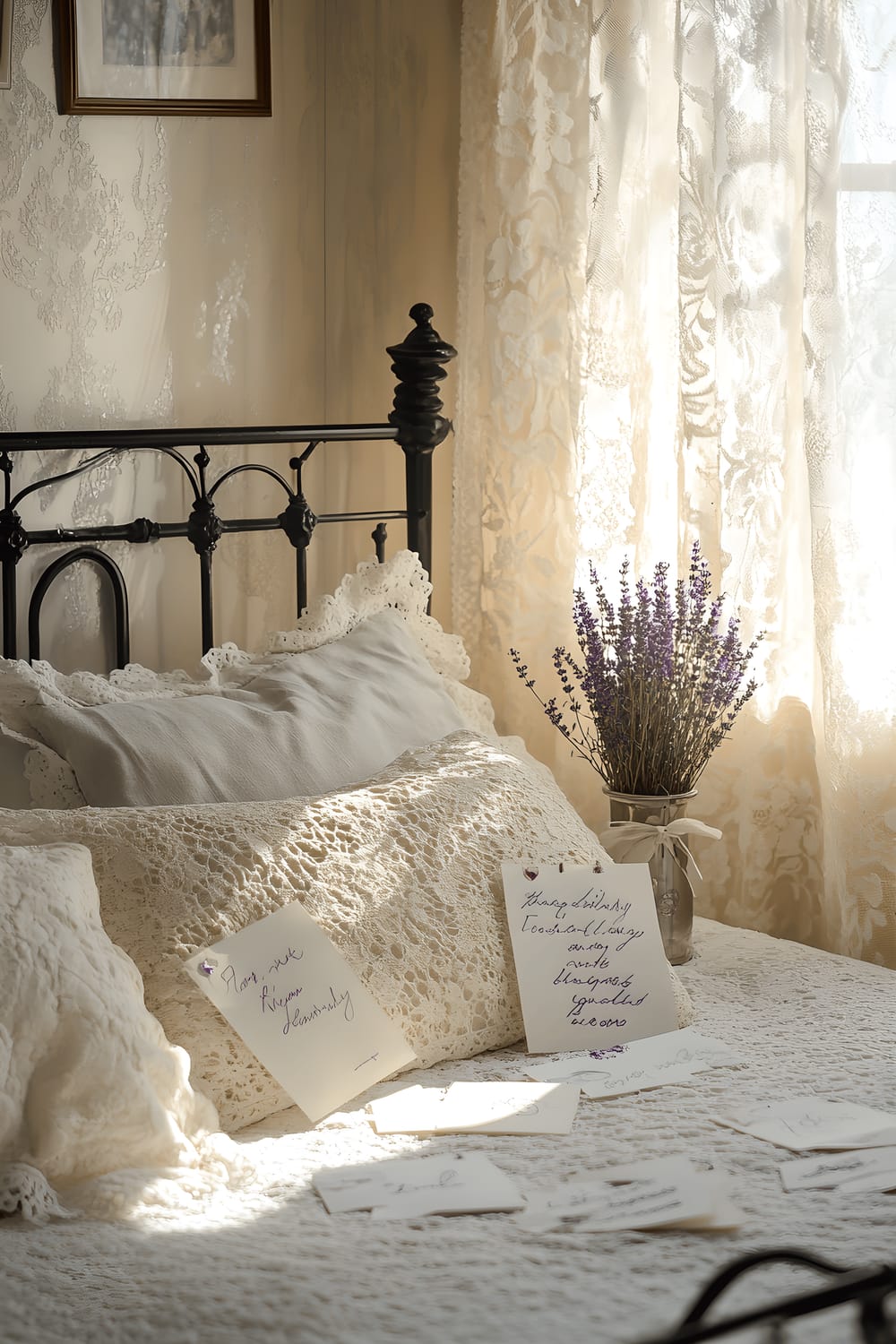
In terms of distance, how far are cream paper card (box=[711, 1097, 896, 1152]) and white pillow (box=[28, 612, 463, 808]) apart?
591mm

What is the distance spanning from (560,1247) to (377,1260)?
0.13 meters

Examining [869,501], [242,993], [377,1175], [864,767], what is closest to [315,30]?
[869,501]

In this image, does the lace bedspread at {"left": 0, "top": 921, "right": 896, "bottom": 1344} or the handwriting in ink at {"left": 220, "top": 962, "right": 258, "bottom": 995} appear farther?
the handwriting in ink at {"left": 220, "top": 962, "right": 258, "bottom": 995}

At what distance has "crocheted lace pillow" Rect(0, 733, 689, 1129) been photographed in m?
1.16

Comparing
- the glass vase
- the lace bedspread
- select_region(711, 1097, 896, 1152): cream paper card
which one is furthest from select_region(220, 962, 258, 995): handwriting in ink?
the glass vase

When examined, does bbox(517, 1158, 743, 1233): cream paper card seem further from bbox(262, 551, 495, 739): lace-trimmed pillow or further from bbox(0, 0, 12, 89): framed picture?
bbox(0, 0, 12, 89): framed picture

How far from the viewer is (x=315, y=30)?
2029 millimetres

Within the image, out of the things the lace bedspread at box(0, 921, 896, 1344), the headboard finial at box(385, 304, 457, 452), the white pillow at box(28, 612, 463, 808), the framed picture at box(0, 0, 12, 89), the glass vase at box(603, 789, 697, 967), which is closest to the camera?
the lace bedspread at box(0, 921, 896, 1344)

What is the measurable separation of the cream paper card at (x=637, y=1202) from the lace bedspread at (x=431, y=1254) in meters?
0.01

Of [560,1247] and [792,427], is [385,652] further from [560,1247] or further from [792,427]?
[560,1247]

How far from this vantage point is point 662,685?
166 centimetres

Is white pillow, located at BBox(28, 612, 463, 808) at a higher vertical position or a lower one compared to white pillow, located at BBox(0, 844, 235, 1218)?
higher

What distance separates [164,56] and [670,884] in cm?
136

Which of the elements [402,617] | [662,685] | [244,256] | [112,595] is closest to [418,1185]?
[662,685]
